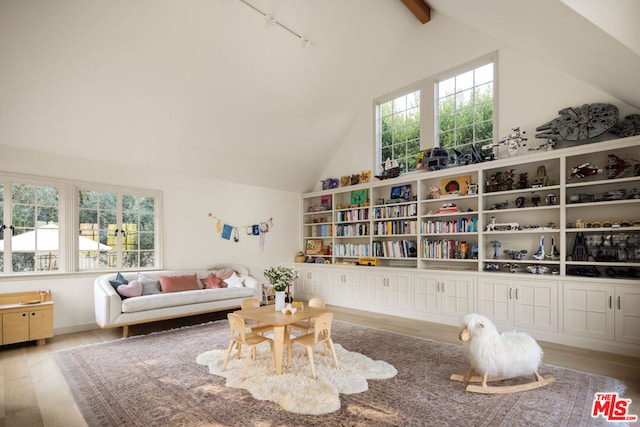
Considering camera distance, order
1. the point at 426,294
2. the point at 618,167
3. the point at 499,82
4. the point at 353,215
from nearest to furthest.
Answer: the point at 618,167, the point at 499,82, the point at 426,294, the point at 353,215

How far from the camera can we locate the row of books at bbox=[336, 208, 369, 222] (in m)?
6.30

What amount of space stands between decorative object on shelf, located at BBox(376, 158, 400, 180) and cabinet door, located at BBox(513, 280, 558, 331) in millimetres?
2562

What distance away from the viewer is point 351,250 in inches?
257

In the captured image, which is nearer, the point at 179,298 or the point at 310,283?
the point at 179,298

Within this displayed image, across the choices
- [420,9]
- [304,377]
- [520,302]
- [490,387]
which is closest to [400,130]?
[420,9]

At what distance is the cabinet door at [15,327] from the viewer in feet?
12.3

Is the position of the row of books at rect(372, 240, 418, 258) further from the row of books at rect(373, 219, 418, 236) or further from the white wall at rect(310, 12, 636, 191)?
the white wall at rect(310, 12, 636, 191)

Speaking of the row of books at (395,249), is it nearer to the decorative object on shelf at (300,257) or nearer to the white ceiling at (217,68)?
the decorative object on shelf at (300,257)

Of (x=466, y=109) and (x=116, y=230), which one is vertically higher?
(x=466, y=109)

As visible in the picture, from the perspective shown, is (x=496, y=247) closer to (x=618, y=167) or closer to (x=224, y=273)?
(x=618, y=167)

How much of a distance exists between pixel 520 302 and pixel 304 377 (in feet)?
9.92

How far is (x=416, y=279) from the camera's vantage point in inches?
211

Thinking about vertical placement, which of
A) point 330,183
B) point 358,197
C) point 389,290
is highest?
point 330,183

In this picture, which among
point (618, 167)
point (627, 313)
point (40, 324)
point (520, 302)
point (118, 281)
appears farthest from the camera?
point (118, 281)
